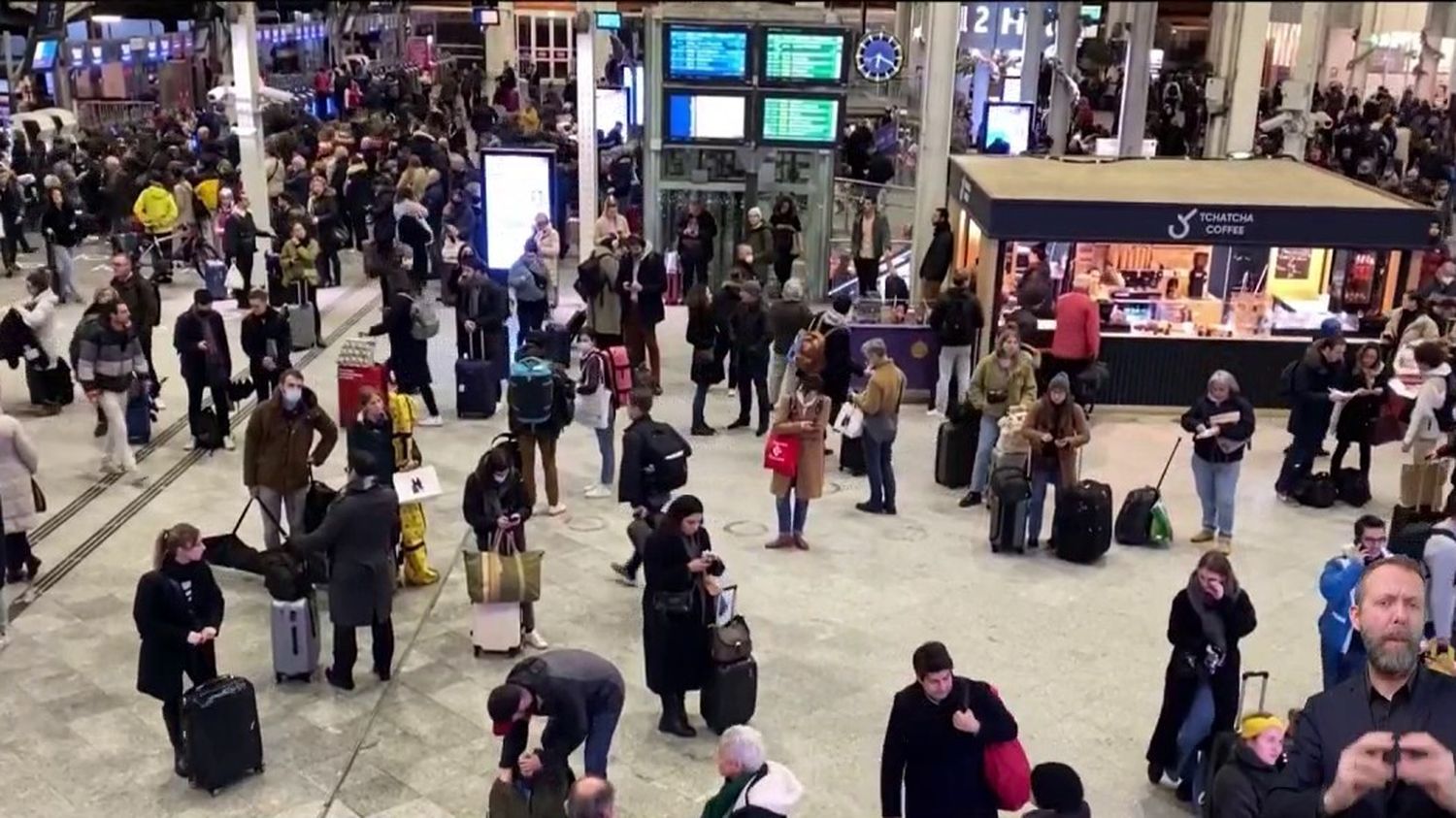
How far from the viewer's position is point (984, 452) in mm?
10555

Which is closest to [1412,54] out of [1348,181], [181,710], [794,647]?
[1348,181]

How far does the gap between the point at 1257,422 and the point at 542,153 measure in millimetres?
7758

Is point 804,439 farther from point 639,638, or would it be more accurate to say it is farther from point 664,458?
point 639,638

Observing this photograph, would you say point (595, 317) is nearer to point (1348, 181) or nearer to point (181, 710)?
point (181, 710)

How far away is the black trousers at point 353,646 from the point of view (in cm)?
751

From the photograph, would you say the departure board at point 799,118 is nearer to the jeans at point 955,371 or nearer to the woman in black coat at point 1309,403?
the jeans at point 955,371

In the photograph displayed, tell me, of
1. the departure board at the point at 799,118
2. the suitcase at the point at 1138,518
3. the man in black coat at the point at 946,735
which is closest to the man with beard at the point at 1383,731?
the man in black coat at the point at 946,735

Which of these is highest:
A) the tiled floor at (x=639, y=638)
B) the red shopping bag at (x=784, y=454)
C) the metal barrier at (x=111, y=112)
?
the metal barrier at (x=111, y=112)

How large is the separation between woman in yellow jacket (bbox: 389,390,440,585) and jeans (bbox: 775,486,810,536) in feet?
7.91

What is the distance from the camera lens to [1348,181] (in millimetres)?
14570

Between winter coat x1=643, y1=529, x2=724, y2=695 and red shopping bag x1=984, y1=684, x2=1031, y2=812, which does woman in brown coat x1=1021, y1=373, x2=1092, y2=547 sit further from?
red shopping bag x1=984, y1=684, x2=1031, y2=812

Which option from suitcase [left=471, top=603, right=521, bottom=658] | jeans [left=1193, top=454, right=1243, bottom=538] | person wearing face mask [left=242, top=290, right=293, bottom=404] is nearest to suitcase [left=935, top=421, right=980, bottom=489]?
jeans [left=1193, top=454, right=1243, bottom=538]

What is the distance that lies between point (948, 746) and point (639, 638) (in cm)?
361

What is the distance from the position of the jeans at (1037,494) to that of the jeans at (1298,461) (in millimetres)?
2339
